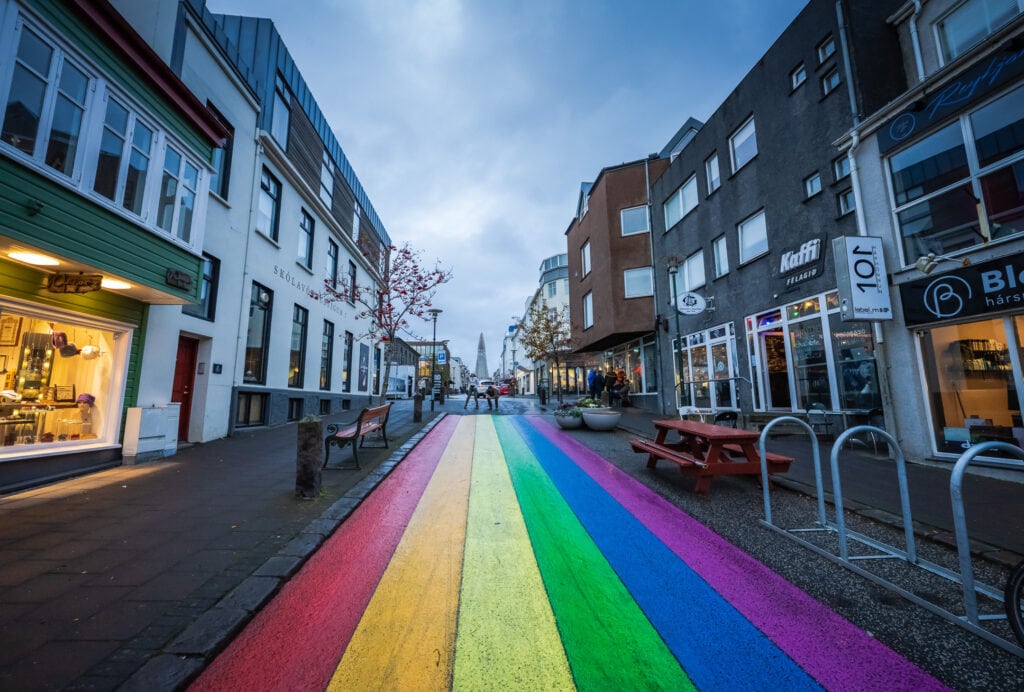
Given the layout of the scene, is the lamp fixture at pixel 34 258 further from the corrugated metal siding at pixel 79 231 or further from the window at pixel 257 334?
the window at pixel 257 334

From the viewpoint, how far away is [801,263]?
34.0 feet

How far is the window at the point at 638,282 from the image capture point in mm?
18200

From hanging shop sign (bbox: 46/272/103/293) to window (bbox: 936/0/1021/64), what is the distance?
14.8 meters

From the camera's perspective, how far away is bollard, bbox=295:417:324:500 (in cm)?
508

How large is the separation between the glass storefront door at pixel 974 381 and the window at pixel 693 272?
316 inches

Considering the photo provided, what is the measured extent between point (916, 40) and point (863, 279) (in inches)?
217

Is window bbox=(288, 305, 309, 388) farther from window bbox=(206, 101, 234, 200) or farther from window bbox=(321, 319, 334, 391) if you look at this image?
window bbox=(206, 101, 234, 200)

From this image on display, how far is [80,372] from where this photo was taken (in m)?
6.91

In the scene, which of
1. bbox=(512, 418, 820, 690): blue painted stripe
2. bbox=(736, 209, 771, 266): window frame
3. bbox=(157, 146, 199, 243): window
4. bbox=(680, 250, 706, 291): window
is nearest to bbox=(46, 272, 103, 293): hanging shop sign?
bbox=(157, 146, 199, 243): window

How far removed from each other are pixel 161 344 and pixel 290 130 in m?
10.1

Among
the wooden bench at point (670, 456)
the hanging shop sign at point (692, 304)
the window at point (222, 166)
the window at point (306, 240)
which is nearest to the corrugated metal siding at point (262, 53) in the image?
the window at point (222, 166)

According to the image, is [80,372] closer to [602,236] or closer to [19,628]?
[19,628]

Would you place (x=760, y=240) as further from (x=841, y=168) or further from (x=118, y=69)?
(x=118, y=69)

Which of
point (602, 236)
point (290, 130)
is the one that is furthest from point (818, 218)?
point (290, 130)
